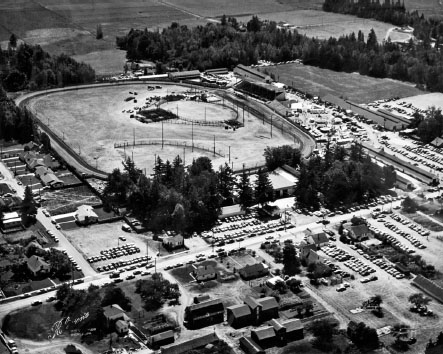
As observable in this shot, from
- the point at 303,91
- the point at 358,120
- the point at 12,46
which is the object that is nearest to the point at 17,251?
the point at 358,120

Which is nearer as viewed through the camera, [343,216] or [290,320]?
[290,320]

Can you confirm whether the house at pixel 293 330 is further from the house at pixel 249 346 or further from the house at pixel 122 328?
the house at pixel 122 328

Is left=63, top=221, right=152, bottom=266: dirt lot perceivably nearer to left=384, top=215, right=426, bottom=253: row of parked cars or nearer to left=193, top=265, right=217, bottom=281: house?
left=193, top=265, right=217, bottom=281: house

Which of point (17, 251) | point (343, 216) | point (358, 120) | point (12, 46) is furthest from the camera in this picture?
point (12, 46)

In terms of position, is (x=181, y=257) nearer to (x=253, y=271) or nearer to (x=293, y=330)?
(x=253, y=271)

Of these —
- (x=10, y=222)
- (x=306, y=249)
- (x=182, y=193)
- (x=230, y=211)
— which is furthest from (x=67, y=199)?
(x=306, y=249)

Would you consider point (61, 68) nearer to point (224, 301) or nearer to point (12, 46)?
point (12, 46)
